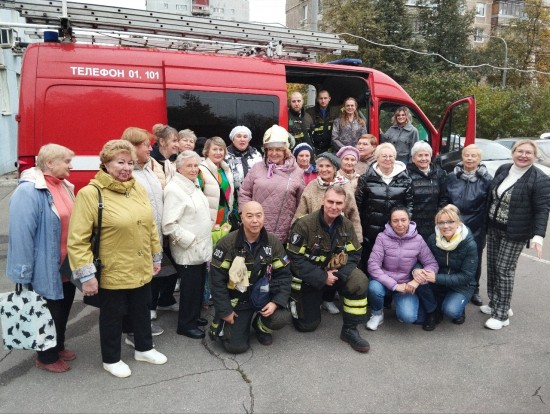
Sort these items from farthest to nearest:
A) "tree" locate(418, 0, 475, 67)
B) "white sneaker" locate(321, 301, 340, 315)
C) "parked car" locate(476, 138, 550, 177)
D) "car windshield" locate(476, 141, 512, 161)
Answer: "tree" locate(418, 0, 475, 67)
"car windshield" locate(476, 141, 512, 161)
"parked car" locate(476, 138, 550, 177)
"white sneaker" locate(321, 301, 340, 315)

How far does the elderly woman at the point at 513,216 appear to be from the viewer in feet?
12.6

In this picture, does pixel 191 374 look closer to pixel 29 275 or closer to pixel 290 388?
pixel 290 388

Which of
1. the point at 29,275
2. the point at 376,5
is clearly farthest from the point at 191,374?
the point at 376,5

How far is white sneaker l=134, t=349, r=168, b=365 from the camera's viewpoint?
3.39 metres

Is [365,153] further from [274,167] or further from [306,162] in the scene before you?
[274,167]

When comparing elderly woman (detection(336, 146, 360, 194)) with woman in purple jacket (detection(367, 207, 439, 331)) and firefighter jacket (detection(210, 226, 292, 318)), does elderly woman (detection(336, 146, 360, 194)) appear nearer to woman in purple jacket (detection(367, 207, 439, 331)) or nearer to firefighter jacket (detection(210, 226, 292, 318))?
woman in purple jacket (detection(367, 207, 439, 331))

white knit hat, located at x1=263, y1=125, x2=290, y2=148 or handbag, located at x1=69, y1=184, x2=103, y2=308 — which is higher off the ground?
white knit hat, located at x1=263, y1=125, x2=290, y2=148

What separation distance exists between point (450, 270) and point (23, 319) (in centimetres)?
347

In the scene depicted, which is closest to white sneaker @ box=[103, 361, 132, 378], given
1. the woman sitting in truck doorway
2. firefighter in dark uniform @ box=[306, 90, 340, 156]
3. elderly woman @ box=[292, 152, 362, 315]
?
the woman sitting in truck doorway

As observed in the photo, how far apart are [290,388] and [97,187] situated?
1.89m

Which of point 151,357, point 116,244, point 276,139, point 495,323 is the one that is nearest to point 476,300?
point 495,323

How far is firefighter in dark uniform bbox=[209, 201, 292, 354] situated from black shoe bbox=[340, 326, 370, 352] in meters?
0.55

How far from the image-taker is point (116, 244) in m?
2.99

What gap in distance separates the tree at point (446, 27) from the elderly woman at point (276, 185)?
2576 cm
